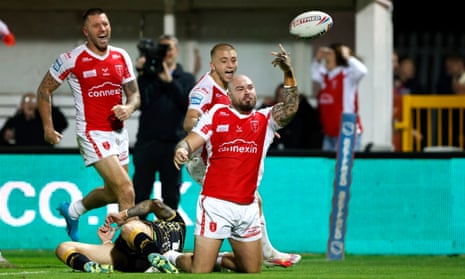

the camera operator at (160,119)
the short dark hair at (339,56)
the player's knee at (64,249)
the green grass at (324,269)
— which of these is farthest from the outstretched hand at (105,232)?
the short dark hair at (339,56)

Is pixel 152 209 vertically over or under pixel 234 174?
under

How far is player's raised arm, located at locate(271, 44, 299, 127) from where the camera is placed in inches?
468

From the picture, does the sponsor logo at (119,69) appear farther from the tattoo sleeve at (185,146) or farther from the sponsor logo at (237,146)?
the tattoo sleeve at (185,146)

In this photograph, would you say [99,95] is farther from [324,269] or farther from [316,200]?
[316,200]

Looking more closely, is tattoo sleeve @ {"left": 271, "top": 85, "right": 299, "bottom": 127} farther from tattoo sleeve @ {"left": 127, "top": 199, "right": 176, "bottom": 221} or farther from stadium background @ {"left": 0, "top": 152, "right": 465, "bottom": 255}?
stadium background @ {"left": 0, "top": 152, "right": 465, "bottom": 255}

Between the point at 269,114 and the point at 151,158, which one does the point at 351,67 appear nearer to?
the point at 151,158

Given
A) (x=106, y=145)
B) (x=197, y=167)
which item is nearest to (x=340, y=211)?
(x=197, y=167)

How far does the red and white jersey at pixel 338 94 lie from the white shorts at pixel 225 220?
246 inches

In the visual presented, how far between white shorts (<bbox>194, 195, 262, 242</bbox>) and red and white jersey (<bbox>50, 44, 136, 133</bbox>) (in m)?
2.13

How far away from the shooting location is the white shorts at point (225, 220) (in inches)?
477

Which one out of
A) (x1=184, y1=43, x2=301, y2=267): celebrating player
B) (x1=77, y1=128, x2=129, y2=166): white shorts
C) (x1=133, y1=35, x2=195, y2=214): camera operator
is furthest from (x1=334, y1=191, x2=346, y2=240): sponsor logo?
(x1=77, y1=128, x2=129, y2=166): white shorts

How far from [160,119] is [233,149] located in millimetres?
4478

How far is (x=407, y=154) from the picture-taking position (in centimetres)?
1719

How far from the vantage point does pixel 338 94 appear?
1855 cm
